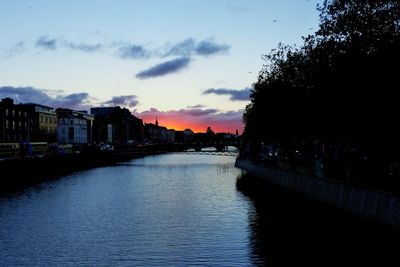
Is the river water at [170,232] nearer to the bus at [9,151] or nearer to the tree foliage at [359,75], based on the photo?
the tree foliage at [359,75]

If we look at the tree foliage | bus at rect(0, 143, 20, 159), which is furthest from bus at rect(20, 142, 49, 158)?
the tree foliage

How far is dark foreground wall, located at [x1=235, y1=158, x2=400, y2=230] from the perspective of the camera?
30.5 metres

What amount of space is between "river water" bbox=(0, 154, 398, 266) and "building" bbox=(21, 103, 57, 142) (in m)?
125

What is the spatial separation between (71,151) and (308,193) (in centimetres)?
13628

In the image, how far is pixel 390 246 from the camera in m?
27.0

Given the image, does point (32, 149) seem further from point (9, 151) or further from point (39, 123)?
point (39, 123)

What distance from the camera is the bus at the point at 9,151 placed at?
117238mm

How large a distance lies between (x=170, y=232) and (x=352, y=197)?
12397mm

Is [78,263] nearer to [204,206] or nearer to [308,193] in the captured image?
[204,206]

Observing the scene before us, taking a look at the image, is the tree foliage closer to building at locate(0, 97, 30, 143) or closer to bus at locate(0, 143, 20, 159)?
bus at locate(0, 143, 20, 159)

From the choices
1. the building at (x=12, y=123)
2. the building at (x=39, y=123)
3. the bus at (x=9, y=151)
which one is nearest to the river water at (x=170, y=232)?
the bus at (x=9, y=151)

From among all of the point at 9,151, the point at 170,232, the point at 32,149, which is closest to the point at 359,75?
the point at 170,232

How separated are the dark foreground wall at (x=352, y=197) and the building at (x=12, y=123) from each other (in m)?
111

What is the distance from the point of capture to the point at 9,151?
120m
